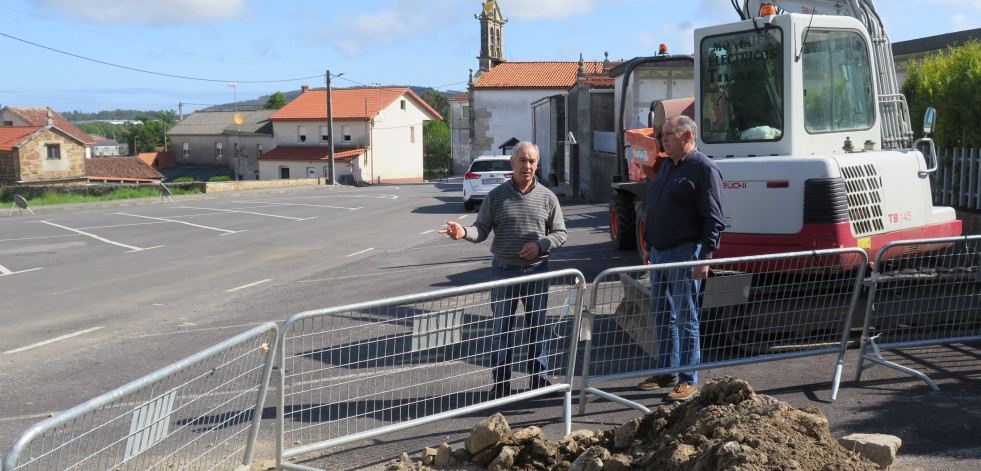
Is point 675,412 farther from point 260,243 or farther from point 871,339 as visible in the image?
point 260,243

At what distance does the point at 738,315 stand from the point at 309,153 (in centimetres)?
7367

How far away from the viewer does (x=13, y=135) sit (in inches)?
2753

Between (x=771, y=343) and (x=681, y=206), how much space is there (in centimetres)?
129

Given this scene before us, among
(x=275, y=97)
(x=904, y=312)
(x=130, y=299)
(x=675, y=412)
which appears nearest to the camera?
(x=675, y=412)

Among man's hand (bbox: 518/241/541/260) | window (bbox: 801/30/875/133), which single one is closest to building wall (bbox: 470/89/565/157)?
window (bbox: 801/30/875/133)

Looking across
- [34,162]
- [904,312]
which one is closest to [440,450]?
[904,312]

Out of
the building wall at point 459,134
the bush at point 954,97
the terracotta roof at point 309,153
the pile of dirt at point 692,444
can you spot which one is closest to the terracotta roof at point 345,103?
the terracotta roof at point 309,153

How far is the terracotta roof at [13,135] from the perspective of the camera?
68.2 meters

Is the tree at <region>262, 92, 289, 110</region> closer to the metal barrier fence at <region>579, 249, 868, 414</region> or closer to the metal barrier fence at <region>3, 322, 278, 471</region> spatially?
the metal barrier fence at <region>579, 249, 868, 414</region>

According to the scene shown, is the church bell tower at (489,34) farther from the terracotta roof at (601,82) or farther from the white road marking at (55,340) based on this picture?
the white road marking at (55,340)

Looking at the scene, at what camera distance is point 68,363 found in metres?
7.86

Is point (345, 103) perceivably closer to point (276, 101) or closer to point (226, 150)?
point (226, 150)

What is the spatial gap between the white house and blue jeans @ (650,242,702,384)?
6743cm

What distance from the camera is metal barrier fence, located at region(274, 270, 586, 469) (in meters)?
4.65
